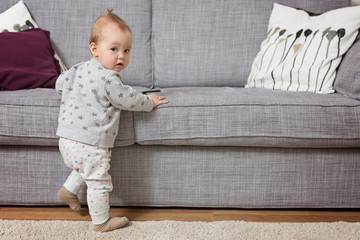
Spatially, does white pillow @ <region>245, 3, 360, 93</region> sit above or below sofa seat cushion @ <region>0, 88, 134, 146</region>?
above

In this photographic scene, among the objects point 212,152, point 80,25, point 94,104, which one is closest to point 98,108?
point 94,104

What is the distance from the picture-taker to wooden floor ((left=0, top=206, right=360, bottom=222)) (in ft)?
4.23

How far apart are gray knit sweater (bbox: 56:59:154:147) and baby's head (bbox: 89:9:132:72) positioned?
36 mm

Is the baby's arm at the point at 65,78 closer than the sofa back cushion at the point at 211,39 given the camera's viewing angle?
Yes

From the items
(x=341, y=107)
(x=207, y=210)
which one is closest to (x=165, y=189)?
(x=207, y=210)

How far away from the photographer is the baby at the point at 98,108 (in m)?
1.11

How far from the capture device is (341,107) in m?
1.22

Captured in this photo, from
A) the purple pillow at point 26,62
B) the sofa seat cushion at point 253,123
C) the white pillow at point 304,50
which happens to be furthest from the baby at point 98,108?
the white pillow at point 304,50

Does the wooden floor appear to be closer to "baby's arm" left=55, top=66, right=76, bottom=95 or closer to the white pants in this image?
the white pants

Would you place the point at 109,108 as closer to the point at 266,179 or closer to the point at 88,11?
the point at 266,179

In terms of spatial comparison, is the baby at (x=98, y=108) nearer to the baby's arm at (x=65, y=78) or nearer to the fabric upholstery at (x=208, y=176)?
the baby's arm at (x=65, y=78)

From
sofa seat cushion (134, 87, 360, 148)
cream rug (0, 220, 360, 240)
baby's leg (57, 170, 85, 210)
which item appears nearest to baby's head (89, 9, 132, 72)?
sofa seat cushion (134, 87, 360, 148)

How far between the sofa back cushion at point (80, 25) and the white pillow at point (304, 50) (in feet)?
1.99

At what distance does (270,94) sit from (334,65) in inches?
14.4
